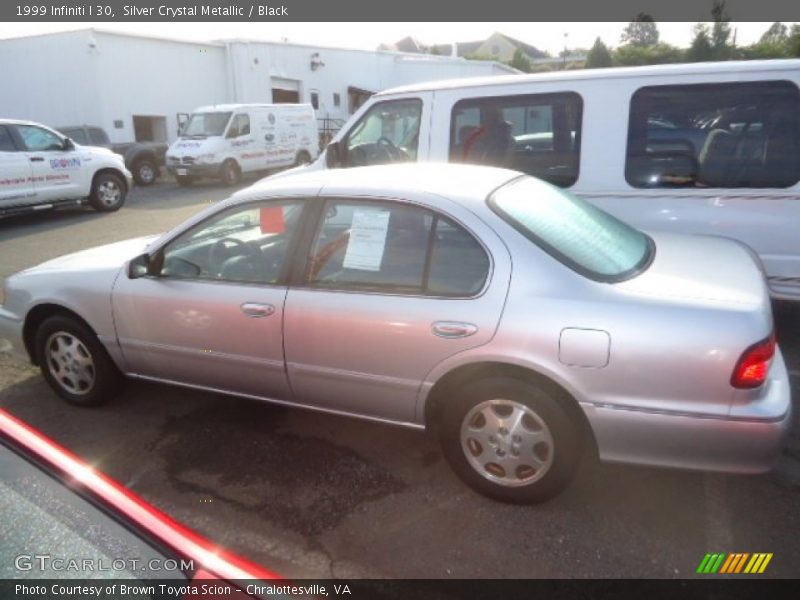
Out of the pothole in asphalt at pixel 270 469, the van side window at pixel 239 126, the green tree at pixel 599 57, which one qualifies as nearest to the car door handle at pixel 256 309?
the pothole in asphalt at pixel 270 469

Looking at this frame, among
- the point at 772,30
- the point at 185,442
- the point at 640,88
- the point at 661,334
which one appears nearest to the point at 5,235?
the point at 185,442

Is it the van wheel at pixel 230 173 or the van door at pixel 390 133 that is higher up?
the van door at pixel 390 133

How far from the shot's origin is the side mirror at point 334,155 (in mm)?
5344

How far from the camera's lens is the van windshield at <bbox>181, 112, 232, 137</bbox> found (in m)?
→ 15.7

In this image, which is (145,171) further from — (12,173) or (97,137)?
(12,173)

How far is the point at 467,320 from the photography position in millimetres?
2539

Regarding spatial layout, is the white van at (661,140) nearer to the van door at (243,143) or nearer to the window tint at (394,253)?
the window tint at (394,253)

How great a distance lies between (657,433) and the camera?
7.77 feet

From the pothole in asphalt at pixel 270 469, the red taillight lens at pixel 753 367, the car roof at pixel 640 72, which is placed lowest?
the pothole in asphalt at pixel 270 469

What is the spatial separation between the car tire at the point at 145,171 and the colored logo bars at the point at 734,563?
16.8 metres

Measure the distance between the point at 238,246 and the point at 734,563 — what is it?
2813mm

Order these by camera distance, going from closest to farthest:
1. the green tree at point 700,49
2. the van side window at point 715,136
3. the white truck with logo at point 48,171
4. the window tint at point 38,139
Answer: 1. the van side window at point 715,136
2. the white truck with logo at point 48,171
3. the window tint at point 38,139
4. the green tree at point 700,49

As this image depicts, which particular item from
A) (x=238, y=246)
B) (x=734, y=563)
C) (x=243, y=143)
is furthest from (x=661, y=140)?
(x=243, y=143)

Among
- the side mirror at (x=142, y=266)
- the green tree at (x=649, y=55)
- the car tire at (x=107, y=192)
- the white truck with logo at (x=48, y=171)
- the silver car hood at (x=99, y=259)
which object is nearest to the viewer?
the side mirror at (x=142, y=266)
